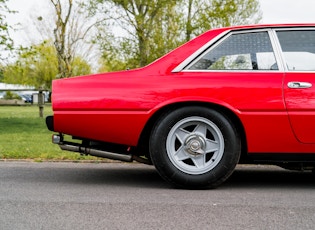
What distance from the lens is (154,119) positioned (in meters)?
4.71

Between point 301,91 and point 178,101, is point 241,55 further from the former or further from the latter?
point 178,101

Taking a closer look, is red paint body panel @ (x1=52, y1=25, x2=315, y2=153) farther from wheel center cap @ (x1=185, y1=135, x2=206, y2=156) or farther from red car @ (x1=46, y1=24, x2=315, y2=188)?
wheel center cap @ (x1=185, y1=135, x2=206, y2=156)

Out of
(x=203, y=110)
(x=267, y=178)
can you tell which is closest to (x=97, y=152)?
(x=203, y=110)

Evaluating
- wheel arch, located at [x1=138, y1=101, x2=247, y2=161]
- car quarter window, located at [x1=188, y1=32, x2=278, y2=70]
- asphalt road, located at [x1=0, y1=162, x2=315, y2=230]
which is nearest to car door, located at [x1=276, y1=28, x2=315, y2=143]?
car quarter window, located at [x1=188, y1=32, x2=278, y2=70]

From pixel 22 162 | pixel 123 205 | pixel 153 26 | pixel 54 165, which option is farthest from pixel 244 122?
pixel 153 26

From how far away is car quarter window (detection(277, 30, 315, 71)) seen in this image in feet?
15.5

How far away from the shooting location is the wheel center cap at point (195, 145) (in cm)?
464

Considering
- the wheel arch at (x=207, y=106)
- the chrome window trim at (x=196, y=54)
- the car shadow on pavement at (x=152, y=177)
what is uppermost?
the chrome window trim at (x=196, y=54)

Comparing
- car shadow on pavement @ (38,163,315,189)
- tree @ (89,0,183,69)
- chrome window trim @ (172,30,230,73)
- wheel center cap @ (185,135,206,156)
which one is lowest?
car shadow on pavement @ (38,163,315,189)

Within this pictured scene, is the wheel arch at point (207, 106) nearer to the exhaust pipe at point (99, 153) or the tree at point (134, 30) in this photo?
the exhaust pipe at point (99, 153)

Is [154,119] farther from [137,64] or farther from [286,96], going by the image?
[137,64]

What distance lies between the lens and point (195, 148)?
4645 mm

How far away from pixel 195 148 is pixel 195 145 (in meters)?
0.03

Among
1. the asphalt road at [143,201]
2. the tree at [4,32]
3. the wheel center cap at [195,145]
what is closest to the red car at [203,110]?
the wheel center cap at [195,145]
